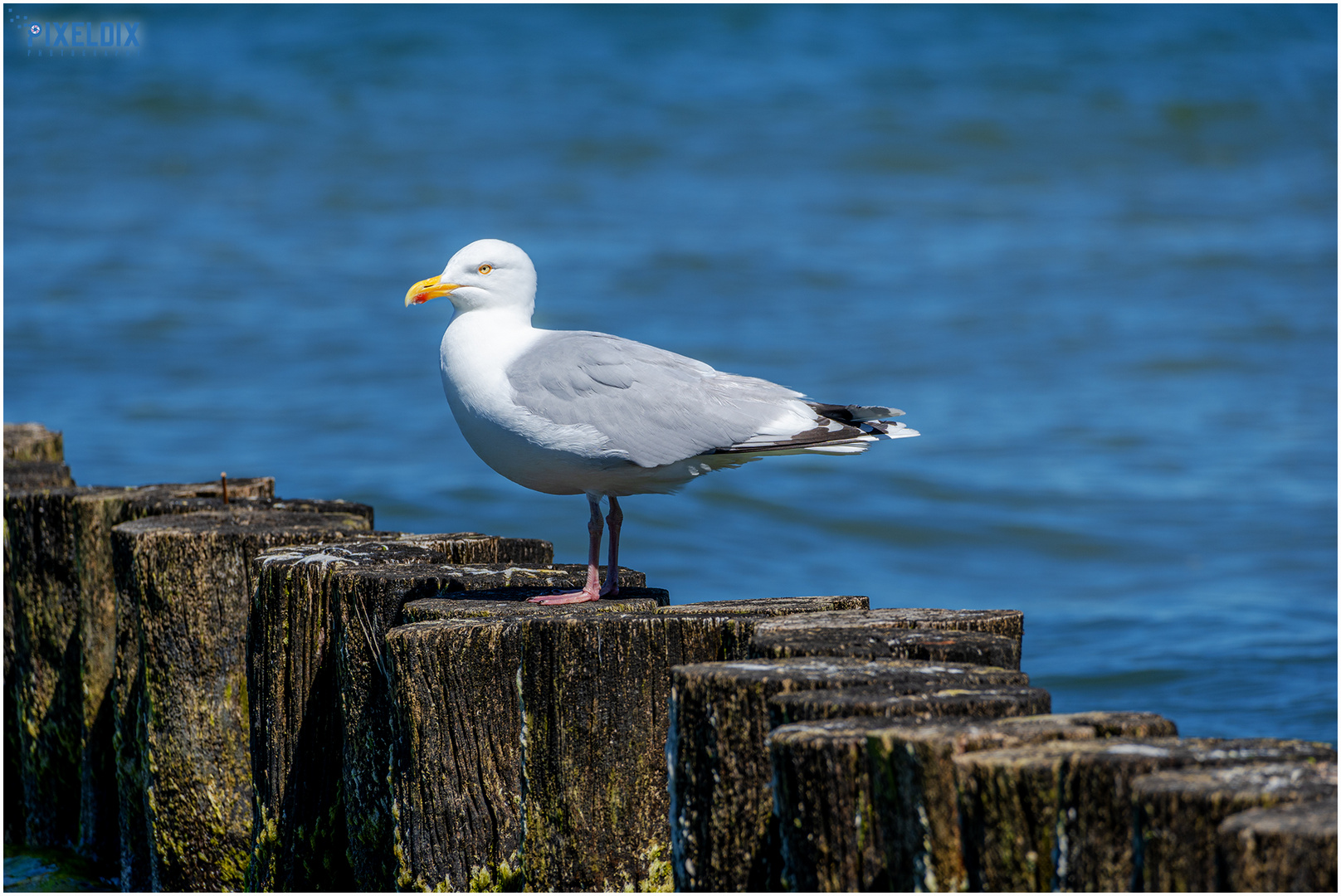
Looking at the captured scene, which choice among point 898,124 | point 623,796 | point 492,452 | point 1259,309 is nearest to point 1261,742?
point 623,796

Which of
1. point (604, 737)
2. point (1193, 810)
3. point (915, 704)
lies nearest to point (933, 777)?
point (915, 704)

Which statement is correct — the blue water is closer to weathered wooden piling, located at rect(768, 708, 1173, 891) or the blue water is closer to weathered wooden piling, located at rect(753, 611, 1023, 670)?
weathered wooden piling, located at rect(753, 611, 1023, 670)

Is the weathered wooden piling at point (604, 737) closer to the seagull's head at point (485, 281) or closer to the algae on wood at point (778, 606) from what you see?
the algae on wood at point (778, 606)

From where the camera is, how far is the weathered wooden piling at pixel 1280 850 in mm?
2053

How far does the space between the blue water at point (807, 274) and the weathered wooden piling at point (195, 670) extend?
4351 millimetres

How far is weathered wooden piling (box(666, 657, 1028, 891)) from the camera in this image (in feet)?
9.47

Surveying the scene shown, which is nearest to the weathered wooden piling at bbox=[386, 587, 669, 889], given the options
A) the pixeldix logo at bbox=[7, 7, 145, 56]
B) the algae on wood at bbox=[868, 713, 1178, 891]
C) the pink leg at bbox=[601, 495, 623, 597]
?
the pink leg at bbox=[601, 495, 623, 597]

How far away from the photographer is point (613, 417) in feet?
13.4

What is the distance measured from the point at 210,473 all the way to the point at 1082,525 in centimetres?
678

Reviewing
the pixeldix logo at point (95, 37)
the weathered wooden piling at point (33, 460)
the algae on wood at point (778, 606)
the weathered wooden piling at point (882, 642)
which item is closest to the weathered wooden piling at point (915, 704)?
the weathered wooden piling at point (882, 642)

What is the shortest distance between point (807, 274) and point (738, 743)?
15.6 metres

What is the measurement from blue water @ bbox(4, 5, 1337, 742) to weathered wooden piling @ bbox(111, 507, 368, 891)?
435cm

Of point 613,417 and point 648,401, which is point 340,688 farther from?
point 648,401

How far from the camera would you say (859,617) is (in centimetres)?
341
